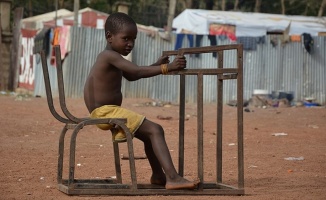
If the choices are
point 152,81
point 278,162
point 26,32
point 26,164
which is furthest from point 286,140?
point 26,32

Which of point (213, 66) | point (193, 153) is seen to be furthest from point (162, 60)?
point (213, 66)

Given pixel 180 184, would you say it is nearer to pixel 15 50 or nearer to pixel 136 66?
pixel 136 66

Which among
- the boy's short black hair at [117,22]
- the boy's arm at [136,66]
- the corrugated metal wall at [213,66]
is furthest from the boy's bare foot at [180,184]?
the corrugated metal wall at [213,66]

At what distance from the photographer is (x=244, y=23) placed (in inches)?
1104

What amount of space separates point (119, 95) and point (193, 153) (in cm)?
360

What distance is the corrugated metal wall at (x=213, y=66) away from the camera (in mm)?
20375

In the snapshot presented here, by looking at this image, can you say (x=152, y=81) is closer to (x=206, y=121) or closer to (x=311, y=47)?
A: (x=311, y=47)

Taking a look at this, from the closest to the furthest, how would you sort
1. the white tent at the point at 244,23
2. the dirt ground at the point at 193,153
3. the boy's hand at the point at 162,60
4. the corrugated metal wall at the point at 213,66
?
1. the boy's hand at the point at 162,60
2. the dirt ground at the point at 193,153
3. the corrugated metal wall at the point at 213,66
4. the white tent at the point at 244,23

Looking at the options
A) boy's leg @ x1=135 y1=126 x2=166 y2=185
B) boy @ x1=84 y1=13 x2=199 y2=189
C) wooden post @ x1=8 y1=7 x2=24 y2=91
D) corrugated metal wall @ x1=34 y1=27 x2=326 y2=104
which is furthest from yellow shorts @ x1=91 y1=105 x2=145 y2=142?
wooden post @ x1=8 y1=7 x2=24 y2=91

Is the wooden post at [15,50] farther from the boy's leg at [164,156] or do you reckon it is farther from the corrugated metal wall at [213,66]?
the boy's leg at [164,156]

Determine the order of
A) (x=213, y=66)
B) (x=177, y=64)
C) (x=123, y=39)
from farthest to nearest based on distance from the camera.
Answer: (x=213, y=66) < (x=123, y=39) < (x=177, y=64)

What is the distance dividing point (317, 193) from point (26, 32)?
19.2 meters

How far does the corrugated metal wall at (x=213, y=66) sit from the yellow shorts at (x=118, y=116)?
47.8 feet

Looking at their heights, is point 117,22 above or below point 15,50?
above
